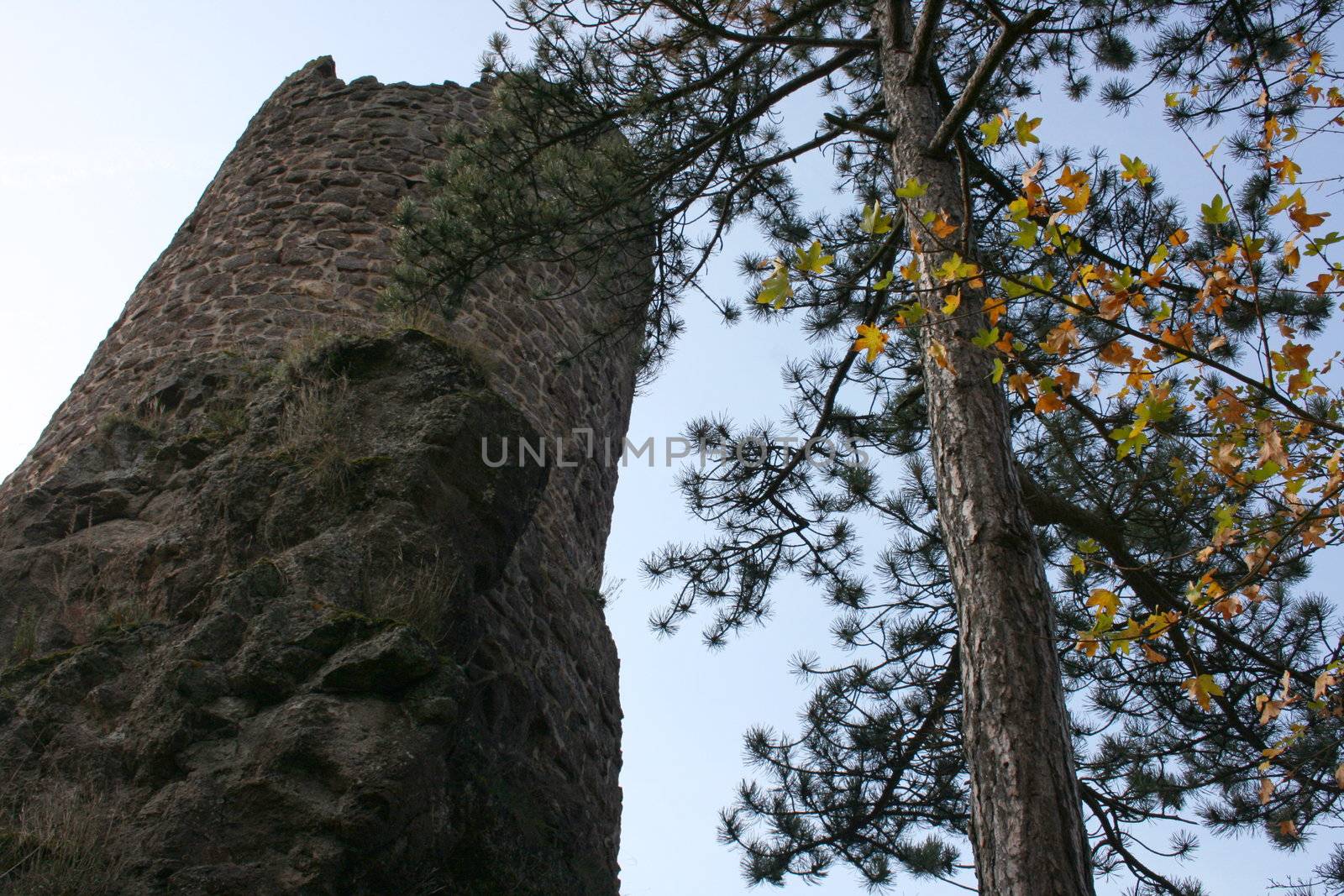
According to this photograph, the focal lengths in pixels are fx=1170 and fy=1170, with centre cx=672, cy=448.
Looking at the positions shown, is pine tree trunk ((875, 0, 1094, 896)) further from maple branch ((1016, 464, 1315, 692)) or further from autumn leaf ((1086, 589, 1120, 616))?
maple branch ((1016, 464, 1315, 692))

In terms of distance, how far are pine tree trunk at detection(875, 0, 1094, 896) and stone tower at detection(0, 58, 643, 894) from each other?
1647mm

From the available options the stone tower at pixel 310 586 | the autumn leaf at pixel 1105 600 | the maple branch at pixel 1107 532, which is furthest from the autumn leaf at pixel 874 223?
the stone tower at pixel 310 586

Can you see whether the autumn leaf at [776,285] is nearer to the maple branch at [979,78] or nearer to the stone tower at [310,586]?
the maple branch at [979,78]


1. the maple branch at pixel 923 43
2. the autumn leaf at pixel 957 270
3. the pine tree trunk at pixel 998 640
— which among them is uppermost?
the maple branch at pixel 923 43

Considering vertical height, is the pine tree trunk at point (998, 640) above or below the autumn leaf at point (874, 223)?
below

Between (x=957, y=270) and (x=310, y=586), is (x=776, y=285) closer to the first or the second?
(x=957, y=270)

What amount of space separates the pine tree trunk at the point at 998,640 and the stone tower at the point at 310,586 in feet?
5.40

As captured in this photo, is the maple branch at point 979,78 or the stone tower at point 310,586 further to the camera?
the maple branch at point 979,78

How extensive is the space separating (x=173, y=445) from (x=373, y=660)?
1983 mm

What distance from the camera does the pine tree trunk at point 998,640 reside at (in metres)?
2.87

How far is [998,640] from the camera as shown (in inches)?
128

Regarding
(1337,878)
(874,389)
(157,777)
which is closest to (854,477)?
(874,389)

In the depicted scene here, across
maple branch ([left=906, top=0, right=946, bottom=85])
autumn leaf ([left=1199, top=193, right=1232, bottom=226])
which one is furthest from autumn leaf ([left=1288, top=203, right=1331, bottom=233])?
maple branch ([left=906, top=0, right=946, bottom=85])

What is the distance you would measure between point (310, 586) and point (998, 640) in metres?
2.29
